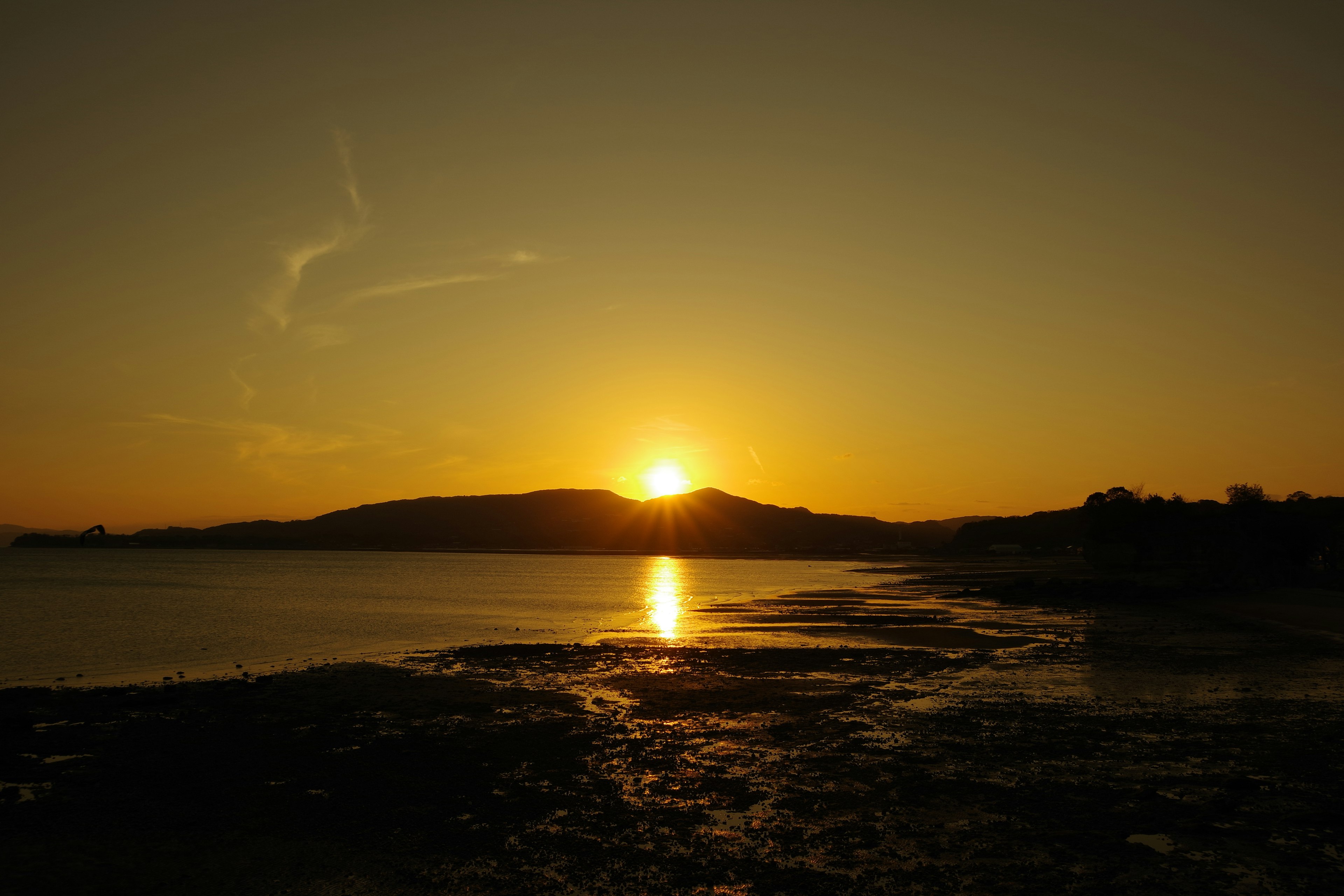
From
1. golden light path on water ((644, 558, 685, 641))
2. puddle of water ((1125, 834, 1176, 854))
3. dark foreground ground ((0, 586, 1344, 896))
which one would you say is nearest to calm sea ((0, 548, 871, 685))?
golden light path on water ((644, 558, 685, 641))

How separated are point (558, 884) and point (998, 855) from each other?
19.5 feet

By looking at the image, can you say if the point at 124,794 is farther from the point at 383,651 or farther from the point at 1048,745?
the point at 383,651

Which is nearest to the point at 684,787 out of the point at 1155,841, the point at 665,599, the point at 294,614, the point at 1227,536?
the point at 1155,841

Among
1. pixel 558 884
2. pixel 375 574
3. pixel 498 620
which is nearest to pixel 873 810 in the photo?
pixel 558 884

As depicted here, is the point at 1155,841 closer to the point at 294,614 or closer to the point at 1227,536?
the point at 294,614

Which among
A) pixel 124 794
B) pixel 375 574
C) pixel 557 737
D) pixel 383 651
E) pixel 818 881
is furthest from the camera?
pixel 375 574

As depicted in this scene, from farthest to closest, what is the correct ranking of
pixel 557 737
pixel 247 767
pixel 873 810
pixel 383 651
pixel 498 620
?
pixel 498 620 < pixel 383 651 < pixel 557 737 < pixel 247 767 < pixel 873 810

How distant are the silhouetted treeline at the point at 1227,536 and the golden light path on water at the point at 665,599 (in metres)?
47.1

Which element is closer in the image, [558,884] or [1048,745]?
[558,884]

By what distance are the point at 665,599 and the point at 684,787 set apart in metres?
66.0

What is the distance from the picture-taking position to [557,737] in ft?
61.0

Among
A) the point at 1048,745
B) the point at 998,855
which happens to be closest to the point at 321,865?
the point at 998,855

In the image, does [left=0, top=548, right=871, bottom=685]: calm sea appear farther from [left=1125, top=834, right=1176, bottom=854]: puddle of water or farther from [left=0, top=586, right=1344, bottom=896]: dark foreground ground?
[left=1125, top=834, right=1176, bottom=854]: puddle of water

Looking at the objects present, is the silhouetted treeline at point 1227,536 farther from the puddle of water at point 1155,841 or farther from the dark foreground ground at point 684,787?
the puddle of water at point 1155,841
